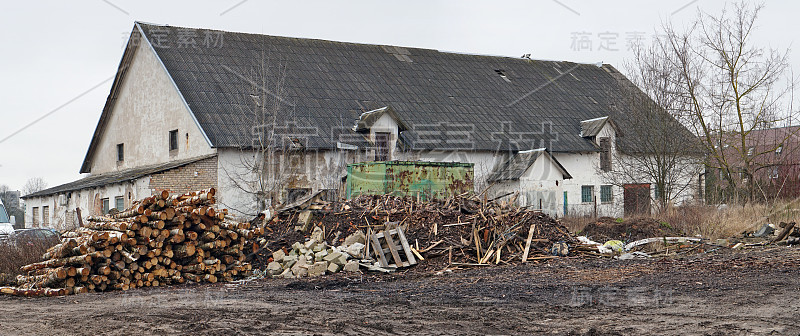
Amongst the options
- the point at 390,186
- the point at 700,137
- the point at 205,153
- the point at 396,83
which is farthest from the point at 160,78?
the point at 700,137

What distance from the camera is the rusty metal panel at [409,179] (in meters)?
20.1

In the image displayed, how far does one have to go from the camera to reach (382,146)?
87.4 feet

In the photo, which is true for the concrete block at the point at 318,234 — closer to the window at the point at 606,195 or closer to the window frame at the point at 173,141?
the window frame at the point at 173,141

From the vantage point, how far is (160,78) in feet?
88.2

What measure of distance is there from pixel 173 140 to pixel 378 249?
46.2ft

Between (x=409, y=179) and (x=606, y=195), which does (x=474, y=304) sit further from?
(x=606, y=195)


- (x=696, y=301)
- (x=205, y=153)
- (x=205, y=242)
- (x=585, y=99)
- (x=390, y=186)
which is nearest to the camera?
(x=696, y=301)

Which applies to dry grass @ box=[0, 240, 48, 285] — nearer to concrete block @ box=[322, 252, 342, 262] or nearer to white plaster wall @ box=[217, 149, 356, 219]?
concrete block @ box=[322, 252, 342, 262]

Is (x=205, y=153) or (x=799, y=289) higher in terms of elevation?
(x=205, y=153)

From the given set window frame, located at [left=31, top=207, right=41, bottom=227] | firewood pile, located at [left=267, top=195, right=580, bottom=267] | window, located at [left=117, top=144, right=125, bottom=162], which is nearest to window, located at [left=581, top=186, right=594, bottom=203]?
firewood pile, located at [left=267, top=195, right=580, bottom=267]

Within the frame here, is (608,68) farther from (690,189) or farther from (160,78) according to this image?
(160,78)

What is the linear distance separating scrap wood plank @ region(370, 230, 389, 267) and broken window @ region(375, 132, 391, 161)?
11.2 metres

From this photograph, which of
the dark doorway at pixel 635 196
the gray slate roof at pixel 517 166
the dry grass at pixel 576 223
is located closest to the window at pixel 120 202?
the gray slate roof at pixel 517 166

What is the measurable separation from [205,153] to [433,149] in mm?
7891
